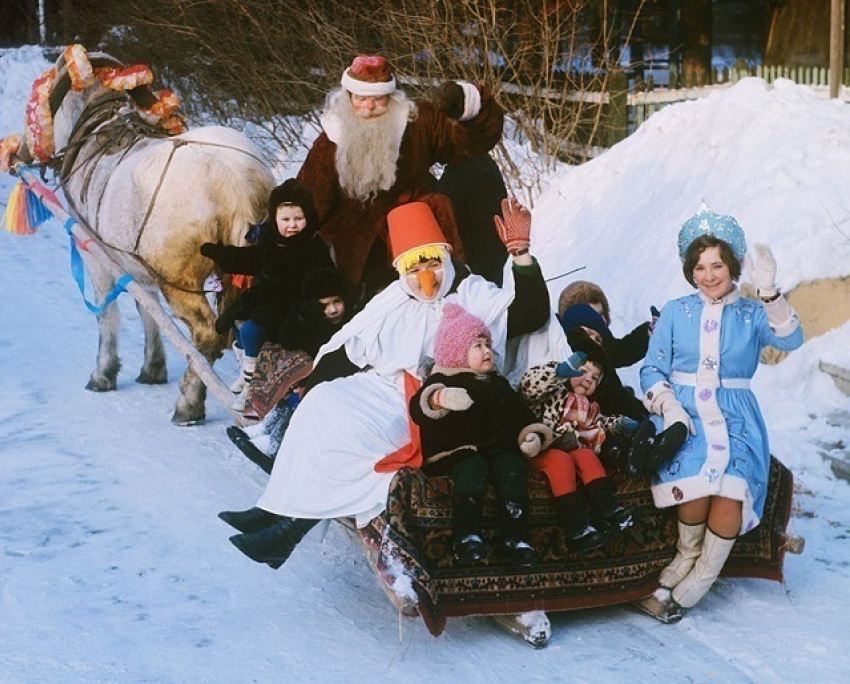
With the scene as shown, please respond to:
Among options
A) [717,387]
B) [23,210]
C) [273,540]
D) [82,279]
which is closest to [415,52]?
[23,210]

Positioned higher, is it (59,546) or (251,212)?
(251,212)

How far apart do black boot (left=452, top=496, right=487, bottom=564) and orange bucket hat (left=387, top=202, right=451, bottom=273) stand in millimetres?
1055

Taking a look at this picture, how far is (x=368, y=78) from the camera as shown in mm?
5926

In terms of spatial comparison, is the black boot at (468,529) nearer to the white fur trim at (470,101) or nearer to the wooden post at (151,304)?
the wooden post at (151,304)

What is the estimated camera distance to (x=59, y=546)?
5652mm

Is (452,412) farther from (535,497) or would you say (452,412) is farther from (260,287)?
(260,287)

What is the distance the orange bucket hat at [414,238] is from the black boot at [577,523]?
110 centimetres

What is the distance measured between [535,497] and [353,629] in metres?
0.86

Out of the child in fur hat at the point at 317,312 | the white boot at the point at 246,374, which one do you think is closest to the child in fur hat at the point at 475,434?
the child in fur hat at the point at 317,312

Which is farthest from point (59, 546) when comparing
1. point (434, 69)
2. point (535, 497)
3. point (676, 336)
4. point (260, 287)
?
point (434, 69)

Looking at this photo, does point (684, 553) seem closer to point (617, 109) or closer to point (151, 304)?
point (151, 304)

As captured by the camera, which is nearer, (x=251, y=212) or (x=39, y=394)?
(x=251, y=212)

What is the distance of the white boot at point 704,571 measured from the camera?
4535 millimetres

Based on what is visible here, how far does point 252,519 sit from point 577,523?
1206 millimetres
